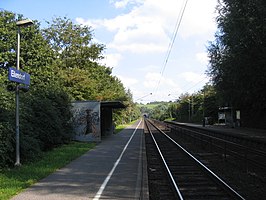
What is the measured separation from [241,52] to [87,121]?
40.1 ft

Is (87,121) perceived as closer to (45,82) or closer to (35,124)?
(45,82)

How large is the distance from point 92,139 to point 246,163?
53.2ft

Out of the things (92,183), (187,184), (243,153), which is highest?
(243,153)

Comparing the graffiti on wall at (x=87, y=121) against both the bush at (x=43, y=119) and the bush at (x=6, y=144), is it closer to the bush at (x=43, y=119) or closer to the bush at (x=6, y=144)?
the bush at (x=43, y=119)

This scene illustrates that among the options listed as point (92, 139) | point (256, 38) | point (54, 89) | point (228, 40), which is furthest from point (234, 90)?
point (54, 89)

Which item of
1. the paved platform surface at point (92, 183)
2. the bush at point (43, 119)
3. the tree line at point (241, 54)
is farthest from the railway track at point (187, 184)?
the tree line at point (241, 54)

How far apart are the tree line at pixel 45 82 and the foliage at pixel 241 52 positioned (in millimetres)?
12219

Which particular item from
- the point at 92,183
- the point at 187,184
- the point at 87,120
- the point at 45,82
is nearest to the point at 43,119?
the point at 87,120

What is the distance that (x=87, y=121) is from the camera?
28.5 meters

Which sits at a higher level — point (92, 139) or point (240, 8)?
point (240, 8)

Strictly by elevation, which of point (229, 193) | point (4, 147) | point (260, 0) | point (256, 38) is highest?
point (260, 0)

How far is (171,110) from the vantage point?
14500 cm

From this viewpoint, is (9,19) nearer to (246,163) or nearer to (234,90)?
(234,90)

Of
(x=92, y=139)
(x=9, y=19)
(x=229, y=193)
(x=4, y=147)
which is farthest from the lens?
(x=9, y=19)
